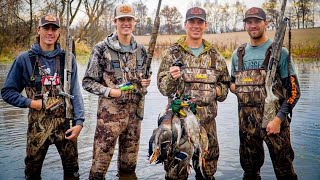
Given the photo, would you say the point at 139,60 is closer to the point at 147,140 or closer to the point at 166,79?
the point at 166,79

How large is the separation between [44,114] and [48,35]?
100 cm

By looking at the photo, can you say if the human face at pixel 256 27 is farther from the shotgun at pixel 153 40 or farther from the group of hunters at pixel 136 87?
the shotgun at pixel 153 40

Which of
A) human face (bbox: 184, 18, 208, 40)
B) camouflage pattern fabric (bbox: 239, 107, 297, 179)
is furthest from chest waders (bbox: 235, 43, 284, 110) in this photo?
human face (bbox: 184, 18, 208, 40)

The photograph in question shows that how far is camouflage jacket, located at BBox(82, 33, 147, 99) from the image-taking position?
5129mm

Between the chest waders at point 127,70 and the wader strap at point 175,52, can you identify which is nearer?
the wader strap at point 175,52

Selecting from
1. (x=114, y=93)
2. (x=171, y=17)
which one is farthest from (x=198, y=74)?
(x=171, y=17)

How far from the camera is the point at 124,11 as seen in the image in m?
5.09

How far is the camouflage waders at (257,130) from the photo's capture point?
5027 millimetres

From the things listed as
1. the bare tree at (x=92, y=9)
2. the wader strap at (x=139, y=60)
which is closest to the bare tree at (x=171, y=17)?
the bare tree at (x=92, y=9)

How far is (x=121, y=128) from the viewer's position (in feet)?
17.3

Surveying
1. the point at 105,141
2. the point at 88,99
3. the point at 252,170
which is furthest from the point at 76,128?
the point at 88,99

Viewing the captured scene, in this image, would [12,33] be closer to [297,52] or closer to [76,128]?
[297,52]

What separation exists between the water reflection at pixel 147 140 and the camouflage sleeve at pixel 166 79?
182 cm

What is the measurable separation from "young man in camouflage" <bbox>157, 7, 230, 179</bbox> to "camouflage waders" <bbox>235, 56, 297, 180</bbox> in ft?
1.13
